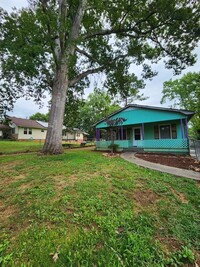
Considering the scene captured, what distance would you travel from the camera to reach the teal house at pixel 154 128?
11.4 m

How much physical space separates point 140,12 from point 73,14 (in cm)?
459

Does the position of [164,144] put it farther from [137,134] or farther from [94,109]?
[94,109]

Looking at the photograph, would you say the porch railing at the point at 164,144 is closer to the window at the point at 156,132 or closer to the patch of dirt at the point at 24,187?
the window at the point at 156,132

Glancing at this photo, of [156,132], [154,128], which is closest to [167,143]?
[156,132]

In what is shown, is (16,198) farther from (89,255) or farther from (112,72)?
(112,72)

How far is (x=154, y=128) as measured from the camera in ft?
47.4

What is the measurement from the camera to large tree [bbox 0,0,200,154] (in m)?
6.98

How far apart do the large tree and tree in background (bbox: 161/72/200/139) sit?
20.5m

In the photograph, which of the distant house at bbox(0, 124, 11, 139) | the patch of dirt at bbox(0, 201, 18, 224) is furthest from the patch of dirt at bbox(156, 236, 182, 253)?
the distant house at bbox(0, 124, 11, 139)

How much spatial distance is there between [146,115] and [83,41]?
819 cm

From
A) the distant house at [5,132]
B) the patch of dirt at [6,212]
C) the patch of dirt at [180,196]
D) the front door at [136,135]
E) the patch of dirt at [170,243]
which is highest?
the distant house at [5,132]

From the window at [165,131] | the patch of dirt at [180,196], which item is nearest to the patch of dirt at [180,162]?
the patch of dirt at [180,196]

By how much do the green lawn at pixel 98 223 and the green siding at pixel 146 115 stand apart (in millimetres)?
8858

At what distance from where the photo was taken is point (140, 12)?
9500 mm
